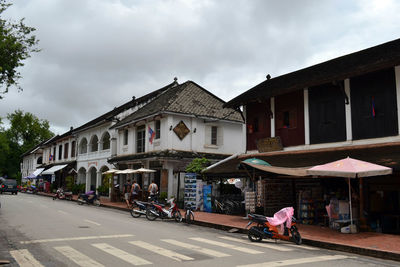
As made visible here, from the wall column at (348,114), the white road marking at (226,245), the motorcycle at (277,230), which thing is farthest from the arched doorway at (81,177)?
the motorcycle at (277,230)

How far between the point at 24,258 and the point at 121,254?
1930mm

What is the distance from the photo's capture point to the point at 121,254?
804 centimetres

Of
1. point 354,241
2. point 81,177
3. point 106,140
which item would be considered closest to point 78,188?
point 81,177

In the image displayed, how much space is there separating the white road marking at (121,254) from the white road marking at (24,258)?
5.01ft

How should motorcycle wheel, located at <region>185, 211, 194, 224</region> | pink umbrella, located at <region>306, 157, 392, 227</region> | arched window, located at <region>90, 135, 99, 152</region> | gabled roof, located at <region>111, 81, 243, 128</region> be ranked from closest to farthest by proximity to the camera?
pink umbrella, located at <region>306, 157, 392, 227</region> < motorcycle wheel, located at <region>185, 211, 194, 224</region> < gabled roof, located at <region>111, 81, 243, 128</region> < arched window, located at <region>90, 135, 99, 152</region>

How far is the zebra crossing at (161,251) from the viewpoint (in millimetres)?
7422

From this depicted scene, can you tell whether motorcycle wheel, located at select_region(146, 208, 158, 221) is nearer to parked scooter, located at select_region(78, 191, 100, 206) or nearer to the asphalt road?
the asphalt road

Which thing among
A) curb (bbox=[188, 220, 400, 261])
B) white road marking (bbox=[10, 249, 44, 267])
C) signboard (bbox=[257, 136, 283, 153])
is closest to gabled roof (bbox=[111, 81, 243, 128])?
signboard (bbox=[257, 136, 283, 153])

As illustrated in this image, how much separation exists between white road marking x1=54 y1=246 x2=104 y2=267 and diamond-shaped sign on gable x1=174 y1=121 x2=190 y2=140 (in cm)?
1673

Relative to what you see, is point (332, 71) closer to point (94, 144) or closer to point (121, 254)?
point (121, 254)

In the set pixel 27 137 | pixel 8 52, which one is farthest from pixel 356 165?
pixel 27 137

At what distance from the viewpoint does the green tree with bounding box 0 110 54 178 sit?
253ft

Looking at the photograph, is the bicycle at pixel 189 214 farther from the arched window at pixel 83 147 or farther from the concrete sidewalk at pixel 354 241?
the arched window at pixel 83 147

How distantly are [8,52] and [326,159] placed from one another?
13.7 m
